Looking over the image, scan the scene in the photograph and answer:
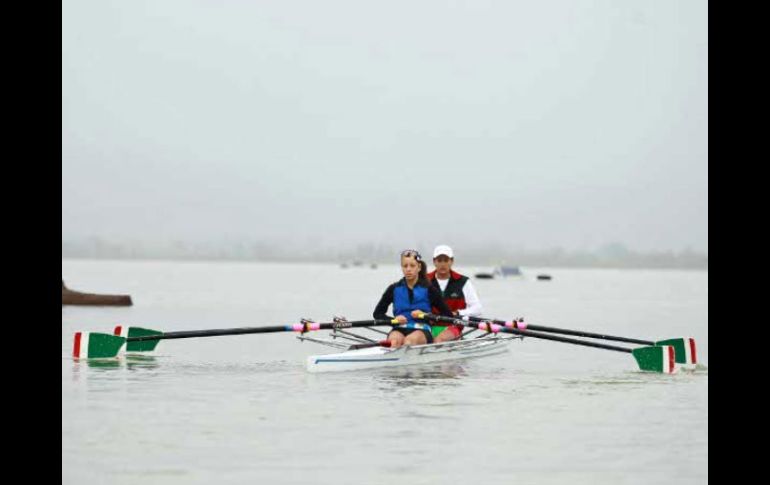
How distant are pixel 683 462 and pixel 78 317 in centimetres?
2974

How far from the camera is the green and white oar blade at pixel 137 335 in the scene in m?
21.1

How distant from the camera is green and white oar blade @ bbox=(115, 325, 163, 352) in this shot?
2112cm

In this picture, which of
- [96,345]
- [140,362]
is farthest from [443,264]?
[96,345]

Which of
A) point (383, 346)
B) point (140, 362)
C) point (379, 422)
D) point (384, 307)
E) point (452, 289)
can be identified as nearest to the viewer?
point (379, 422)

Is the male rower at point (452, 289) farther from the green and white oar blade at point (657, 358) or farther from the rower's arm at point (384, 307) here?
the green and white oar blade at point (657, 358)

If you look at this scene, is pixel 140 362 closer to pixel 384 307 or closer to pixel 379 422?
pixel 384 307

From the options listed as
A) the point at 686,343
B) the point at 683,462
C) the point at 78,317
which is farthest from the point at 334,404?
the point at 78,317

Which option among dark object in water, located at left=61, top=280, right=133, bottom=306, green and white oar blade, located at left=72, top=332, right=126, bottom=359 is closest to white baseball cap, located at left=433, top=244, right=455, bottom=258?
green and white oar blade, located at left=72, top=332, right=126, bottom=359

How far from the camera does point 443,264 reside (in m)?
21.0

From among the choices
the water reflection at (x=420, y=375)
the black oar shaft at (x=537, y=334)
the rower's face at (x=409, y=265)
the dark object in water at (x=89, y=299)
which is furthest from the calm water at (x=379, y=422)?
the dark object in water at (x=89, y=299)

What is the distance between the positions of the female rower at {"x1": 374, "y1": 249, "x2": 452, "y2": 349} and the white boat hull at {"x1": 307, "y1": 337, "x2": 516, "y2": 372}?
0.69ft

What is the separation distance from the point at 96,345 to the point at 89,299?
24.4 metres

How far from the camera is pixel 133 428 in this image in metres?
13.0

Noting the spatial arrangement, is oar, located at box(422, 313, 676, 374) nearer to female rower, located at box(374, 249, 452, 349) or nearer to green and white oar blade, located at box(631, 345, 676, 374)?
green and white oar blade, located at box(631, 345, 676, 374)
